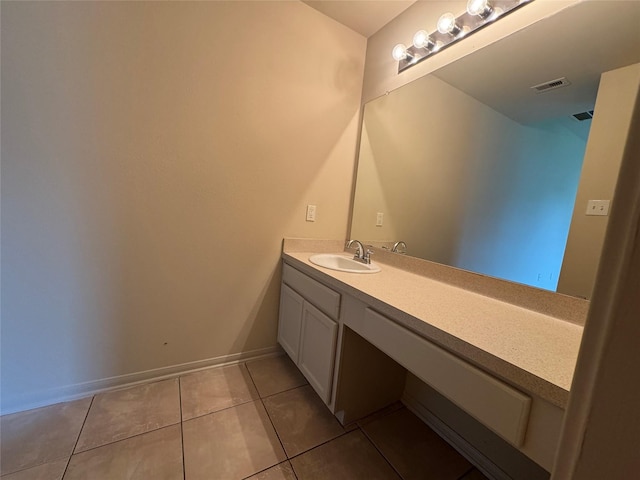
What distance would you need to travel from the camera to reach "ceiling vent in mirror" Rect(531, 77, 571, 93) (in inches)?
38.6

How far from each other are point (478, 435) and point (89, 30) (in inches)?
102

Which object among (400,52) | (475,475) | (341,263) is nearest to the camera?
(475,475)

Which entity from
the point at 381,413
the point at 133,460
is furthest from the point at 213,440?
the point at 381,413

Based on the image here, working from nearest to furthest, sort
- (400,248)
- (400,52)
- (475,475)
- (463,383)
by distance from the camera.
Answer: (463,383), (475,475), (400,52), (400,248)

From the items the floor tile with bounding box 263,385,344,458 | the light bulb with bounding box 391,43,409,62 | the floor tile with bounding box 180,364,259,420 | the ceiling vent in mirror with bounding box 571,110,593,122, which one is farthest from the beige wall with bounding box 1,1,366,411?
the ceiling vent in mirror with bounding box 571,110,593,122

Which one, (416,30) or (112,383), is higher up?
(416,30)

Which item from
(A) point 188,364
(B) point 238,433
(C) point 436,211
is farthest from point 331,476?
(C) point 436,211

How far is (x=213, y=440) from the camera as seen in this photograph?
118cm

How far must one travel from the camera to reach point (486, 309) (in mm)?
998

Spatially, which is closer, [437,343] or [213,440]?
[437,343]

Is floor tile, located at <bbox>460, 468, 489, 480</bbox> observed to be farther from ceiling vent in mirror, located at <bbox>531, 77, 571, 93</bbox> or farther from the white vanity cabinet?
ceiling vent in mirror, located at <bbox>531, 77, 571, 93</bbox>

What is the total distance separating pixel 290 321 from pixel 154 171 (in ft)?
3.88

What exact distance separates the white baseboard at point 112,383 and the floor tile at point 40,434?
0.11 ft

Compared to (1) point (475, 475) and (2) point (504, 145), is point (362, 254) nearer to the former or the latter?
(2) point (504, 145)
